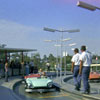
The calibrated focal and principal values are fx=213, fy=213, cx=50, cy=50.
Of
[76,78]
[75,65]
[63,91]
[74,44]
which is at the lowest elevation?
[63,91]

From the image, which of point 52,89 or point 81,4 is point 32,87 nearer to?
point 52,89

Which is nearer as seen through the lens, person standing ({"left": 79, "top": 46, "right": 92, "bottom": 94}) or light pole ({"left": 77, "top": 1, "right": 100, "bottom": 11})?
light pole ({"left": 77, "top": 1, "right": 100, "bottom": 11})

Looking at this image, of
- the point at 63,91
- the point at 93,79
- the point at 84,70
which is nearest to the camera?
the point at 84,70

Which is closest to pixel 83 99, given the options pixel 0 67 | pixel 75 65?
pixel 75 65

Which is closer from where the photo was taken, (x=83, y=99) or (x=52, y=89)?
(x=83, y=99)

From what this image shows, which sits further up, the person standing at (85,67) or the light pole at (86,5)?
the light pole at (86,5)

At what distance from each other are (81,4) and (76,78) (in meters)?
3.70

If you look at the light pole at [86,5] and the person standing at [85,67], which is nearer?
the light pole at [86,5]

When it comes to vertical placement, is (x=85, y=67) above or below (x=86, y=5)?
below

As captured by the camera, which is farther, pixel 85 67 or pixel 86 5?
pixel 85 67

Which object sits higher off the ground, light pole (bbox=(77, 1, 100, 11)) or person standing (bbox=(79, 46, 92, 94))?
light pole (bbox=(77, 1, 100, 11))

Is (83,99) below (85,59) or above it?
below

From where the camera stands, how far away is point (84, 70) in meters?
8.85

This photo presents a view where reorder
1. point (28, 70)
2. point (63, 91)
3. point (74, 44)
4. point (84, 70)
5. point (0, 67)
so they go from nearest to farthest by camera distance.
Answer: point (84, 70)
point (63, 91)
point (0, 67)
point (28, 70)
point (74, 44)
